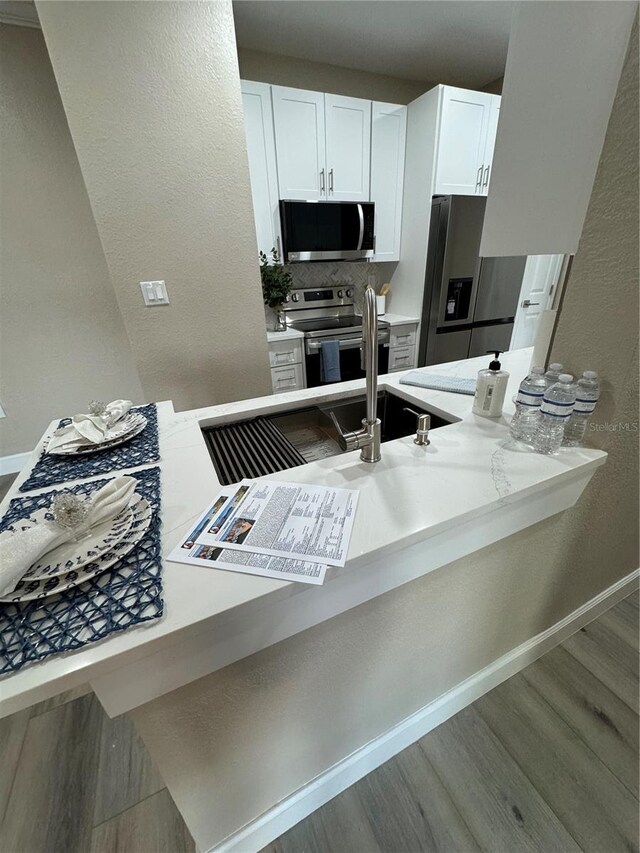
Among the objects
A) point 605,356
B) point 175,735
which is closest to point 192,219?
point 605,356

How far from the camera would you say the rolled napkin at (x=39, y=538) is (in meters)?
0.46

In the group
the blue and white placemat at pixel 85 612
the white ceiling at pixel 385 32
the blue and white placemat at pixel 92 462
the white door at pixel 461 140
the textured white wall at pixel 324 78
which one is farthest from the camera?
the white door at pixel 461 140

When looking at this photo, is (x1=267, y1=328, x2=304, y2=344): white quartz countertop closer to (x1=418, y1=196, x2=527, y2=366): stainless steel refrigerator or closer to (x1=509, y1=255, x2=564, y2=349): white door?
(x1=418, y1=196, x2=527, y2=366): stainless steel refrigerator

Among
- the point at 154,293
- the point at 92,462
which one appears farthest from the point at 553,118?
the point at 154,293

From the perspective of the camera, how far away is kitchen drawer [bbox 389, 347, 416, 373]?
296cm

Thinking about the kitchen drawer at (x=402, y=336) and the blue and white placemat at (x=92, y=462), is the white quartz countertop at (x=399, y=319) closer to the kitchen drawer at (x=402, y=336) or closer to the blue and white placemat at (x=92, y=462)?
the kitchen drawer at (x=402, y=336)

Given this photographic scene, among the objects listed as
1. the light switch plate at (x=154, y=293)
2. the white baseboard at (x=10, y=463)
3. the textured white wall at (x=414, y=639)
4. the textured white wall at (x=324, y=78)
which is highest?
the textured white wall at (x=324, y=78)

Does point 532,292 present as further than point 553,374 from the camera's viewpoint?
Yes

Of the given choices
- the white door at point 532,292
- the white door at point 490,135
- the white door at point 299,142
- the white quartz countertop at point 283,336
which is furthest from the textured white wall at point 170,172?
the white door at point 532,292

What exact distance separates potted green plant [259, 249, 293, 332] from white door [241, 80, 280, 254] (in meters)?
0.08

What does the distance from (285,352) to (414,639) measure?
2066 millimetres

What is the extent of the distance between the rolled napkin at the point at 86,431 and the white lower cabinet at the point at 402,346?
93.5 inches

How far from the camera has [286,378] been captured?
260 centimetres

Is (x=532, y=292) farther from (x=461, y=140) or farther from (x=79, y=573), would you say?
(x=79, y=573)
